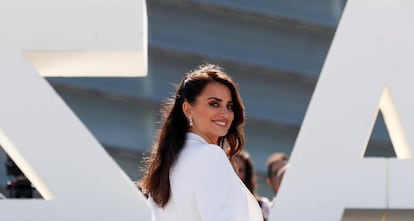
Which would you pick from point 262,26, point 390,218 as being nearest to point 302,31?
point 262,26

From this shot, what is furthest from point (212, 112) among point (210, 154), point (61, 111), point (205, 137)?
point (61, 111)

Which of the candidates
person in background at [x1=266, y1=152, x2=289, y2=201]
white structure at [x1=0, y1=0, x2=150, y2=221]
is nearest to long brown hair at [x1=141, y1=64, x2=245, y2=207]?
white structure at [x1=0, y1=0, x2=150, y2=221]

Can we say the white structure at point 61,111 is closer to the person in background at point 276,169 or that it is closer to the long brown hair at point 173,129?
the long brown hair at point 173,129

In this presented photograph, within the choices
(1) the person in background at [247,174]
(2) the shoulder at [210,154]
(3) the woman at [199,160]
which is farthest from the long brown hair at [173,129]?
(1) the person in background at [247,174]

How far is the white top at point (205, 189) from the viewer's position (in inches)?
141

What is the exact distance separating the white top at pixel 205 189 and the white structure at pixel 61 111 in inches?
72.5

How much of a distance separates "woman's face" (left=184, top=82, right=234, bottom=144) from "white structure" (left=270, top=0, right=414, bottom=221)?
1833mm


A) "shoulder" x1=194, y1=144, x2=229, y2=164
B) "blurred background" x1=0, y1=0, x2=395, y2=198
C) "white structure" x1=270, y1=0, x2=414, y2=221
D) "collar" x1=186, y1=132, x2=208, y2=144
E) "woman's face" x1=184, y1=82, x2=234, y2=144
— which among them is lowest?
"shoulder" x1=194, y1=144, x2=229, y2=164

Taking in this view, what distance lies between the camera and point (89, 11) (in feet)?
18.3

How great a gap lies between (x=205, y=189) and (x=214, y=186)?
Result: 0.09 feet

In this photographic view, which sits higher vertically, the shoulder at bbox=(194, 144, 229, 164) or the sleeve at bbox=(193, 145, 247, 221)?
the shoulder at bbox=(194, 144, 229, 164)

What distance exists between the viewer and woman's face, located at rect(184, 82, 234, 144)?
3.80m

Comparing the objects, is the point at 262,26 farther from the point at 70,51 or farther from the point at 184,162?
the point at 184,162

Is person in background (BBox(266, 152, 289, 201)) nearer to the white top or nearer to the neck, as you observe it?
the neck
